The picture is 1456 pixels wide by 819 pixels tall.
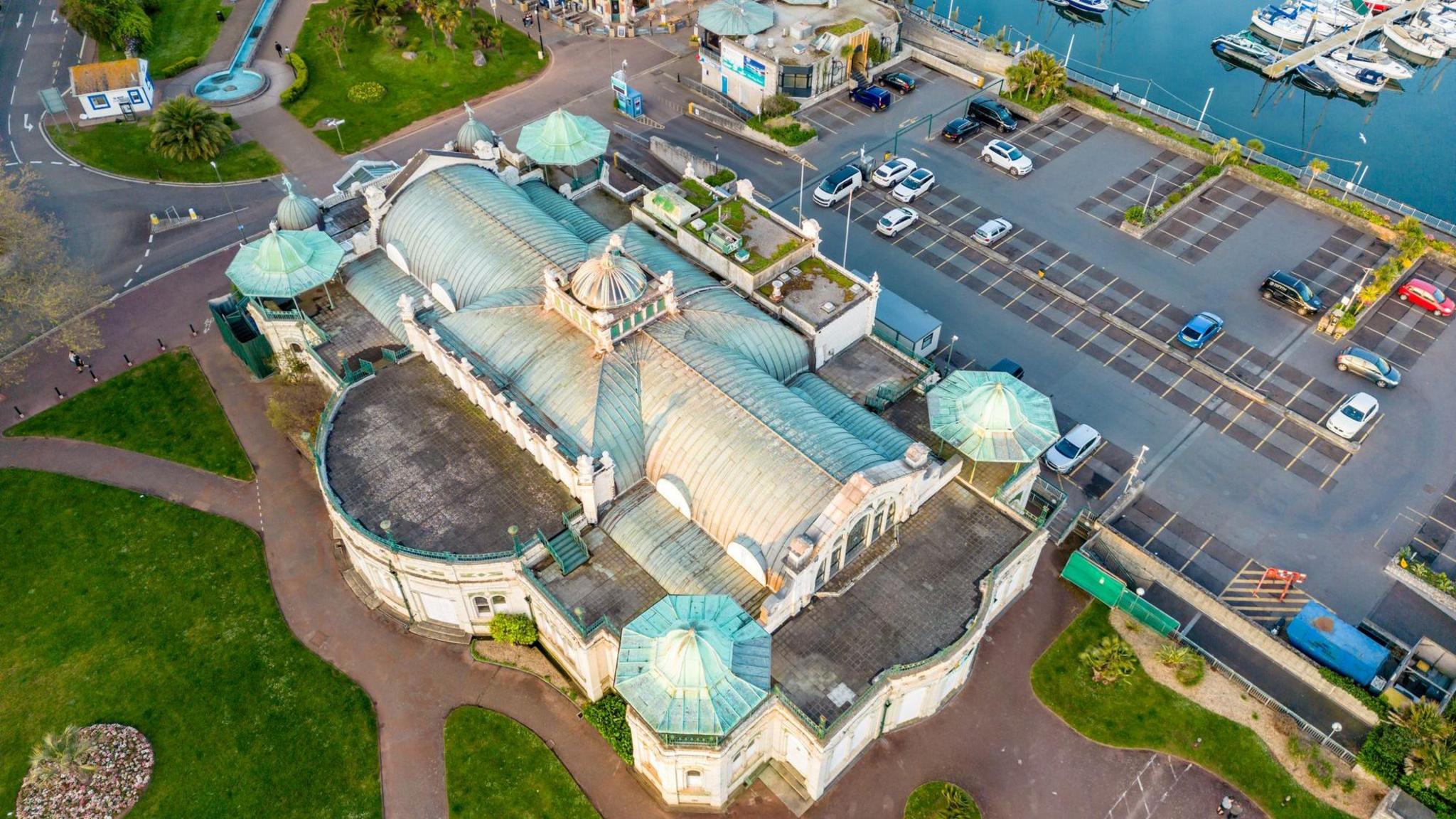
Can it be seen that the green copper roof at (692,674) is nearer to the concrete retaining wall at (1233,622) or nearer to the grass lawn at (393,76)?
the concrete retaining wall at (1233,622)

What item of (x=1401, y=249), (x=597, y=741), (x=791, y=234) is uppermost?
(x=791, y=234)

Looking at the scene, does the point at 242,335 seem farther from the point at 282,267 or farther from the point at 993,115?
the point at 993,115

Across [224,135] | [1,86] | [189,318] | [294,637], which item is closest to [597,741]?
[294,637]

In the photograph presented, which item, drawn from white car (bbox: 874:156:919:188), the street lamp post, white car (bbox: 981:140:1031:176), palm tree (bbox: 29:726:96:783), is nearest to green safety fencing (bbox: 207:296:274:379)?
the street lamp post

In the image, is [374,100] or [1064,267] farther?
[374,100]

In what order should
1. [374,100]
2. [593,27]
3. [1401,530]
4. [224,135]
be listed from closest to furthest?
[1401,530]
[224,135]
[374,100]
[593,27]

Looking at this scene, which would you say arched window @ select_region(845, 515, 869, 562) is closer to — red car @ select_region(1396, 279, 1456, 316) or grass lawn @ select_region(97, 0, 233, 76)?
red car @ select_region(1396, 279, 1456, 316)

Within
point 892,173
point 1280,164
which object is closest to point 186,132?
point 892,173

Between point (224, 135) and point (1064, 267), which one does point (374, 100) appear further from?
point (1064, 267)
